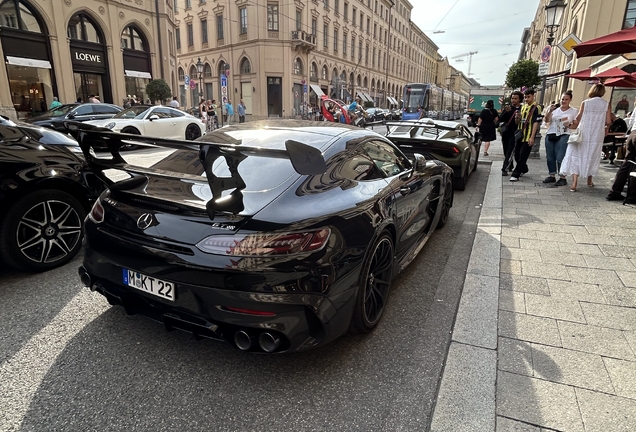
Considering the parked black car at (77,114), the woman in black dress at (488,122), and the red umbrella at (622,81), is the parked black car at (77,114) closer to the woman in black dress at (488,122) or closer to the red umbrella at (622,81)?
the woman in black dress at (488,122)

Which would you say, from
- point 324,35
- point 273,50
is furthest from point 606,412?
point 324,35

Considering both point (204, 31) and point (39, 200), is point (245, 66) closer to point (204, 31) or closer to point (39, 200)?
point (204, 31)

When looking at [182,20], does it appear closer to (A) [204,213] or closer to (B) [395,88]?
(B) [395,88]

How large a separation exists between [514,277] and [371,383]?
2238mm

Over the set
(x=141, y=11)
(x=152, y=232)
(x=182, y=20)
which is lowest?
(x=152, y=232)

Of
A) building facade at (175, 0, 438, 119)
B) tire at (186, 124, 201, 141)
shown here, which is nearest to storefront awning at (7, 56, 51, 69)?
tire at (186, 124, 201, 141)

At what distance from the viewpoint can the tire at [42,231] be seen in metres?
3.51

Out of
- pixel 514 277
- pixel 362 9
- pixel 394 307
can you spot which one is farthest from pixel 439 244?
pixel 362 9

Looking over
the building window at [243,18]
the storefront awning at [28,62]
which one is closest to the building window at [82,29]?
the storefront awning at [28,62]

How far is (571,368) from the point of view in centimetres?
256

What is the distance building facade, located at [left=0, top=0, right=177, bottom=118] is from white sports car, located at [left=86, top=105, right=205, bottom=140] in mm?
9103

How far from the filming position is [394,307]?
3.35 meters

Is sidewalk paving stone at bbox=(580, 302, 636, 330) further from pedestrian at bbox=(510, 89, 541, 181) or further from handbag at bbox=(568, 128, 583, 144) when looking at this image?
pedestrian at bbox=(510, 89, 541, 181)

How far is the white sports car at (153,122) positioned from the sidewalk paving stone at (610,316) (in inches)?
487
